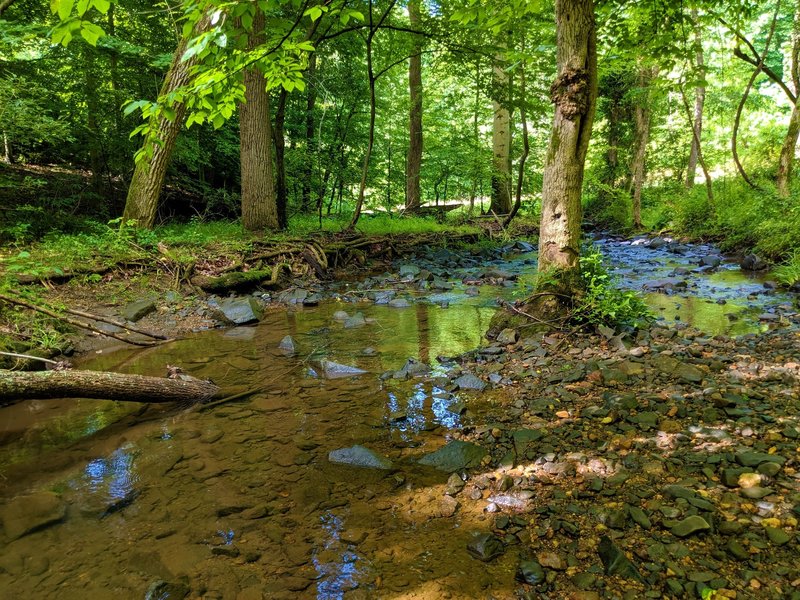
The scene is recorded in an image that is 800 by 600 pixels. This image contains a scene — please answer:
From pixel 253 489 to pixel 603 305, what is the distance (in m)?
3.97

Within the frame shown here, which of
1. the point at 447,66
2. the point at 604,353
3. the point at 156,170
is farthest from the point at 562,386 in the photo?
the point at 447,66

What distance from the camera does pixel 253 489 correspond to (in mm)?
2781

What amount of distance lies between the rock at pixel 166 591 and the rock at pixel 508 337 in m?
3.79

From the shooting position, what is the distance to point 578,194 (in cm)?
496

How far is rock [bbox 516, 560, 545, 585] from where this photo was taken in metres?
1.96

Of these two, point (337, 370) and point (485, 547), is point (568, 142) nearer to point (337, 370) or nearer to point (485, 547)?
point (337, 370)

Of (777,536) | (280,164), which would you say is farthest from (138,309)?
(777,536)

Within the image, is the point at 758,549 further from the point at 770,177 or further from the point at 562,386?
the point at 770,177

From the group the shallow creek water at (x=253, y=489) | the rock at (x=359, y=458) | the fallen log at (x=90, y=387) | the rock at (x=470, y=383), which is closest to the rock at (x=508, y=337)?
the shallow creek water at (x=253, y=489)

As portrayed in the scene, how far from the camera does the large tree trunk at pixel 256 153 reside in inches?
404

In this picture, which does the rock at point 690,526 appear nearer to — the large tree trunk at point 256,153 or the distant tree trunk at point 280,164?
the large tree trunk at point 256,153

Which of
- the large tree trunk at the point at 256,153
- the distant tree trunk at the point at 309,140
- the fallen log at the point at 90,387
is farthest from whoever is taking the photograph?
the distant tree trunk at the point at 309,140

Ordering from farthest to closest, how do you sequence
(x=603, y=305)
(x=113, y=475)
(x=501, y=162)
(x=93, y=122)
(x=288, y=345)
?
(x=501, y=162), (x=93, y=122), (x=288, y=345), (x=603, y=305), (x=113, y=475)

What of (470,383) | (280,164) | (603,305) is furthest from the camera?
(280,164)
